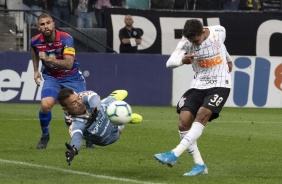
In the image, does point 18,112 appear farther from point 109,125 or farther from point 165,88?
point 109,125

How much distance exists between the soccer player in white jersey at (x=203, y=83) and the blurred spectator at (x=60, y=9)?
15.7 m

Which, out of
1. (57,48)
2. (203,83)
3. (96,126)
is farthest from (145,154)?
(203,83)

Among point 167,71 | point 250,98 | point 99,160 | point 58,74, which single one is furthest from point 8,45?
point 99,160

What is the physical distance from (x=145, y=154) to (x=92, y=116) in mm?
2727

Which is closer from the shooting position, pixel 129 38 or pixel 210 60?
pixel 210 60

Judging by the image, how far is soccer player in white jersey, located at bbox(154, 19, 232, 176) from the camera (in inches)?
464

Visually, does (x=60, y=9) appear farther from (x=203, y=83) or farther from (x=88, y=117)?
(x=203, y=83)

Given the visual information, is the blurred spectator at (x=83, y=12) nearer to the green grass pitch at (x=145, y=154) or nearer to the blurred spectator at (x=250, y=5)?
the blurred spectator at (x=250, y=5)

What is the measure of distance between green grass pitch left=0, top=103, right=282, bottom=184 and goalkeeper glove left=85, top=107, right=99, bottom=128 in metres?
0.61

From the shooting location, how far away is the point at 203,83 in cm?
1209

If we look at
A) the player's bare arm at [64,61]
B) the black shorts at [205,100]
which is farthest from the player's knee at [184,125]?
the player's bare arm at [64,61]

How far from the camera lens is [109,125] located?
1233cm

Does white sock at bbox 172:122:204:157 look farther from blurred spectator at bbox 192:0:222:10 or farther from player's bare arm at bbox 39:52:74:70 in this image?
blurred spectator at bbox 192:0:222:10

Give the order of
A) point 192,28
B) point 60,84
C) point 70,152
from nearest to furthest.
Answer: point 70,152 → point 192,28 → point 60,84
